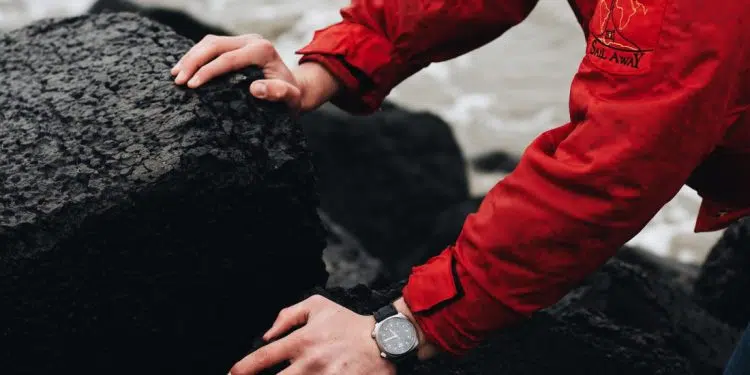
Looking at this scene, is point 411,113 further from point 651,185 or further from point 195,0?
point 651,185

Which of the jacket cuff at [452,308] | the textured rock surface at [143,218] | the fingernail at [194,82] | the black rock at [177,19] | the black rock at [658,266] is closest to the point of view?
the jacket cuff at [452,308]

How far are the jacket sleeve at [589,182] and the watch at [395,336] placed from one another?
31mm

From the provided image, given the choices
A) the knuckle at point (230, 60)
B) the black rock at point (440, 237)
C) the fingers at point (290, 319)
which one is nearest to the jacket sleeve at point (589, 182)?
the fingers at point (290, 319)

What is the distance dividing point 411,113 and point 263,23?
3231 mm

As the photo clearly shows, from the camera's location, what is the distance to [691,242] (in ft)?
15.8

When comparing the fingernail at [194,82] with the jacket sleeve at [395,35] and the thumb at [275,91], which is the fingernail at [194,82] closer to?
the thumb at [275,91]

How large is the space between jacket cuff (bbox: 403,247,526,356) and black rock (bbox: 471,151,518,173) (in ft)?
12.2

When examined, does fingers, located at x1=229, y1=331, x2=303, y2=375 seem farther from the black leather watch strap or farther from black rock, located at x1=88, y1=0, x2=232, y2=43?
black rock, located at x1=88, y1=0, x2=232, y2=43

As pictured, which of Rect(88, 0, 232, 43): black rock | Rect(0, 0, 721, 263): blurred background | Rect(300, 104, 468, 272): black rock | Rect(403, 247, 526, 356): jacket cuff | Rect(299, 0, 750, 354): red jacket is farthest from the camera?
Rect(0, 0, 721, 263): blurred background

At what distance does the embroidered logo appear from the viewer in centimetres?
138

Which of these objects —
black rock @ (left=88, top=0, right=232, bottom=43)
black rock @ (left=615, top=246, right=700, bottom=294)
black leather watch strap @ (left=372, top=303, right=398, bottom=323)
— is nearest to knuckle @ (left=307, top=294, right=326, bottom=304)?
black leather watch strap @ (left=372, top=303, right=398, bottom=323)

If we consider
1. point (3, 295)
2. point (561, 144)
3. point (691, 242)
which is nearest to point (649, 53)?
point (561, 144)

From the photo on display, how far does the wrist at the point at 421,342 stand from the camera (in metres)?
1.67

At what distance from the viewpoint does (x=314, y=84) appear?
208 centimetres
